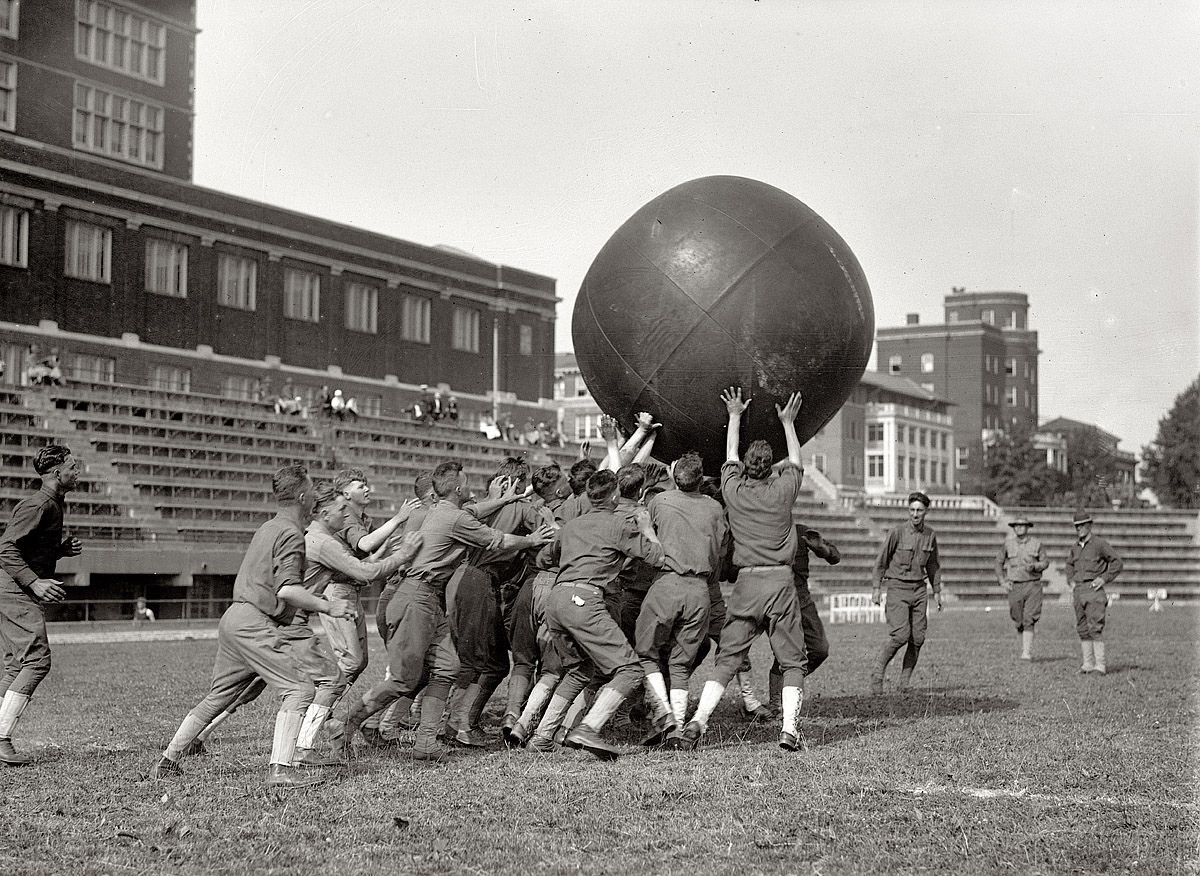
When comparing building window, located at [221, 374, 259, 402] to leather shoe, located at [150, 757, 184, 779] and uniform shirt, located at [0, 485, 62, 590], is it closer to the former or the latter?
uniform shirt, located at [0, 485, 62, 590]

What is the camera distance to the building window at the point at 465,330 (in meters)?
51.8

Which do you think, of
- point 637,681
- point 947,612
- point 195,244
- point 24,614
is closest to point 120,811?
point 24,614

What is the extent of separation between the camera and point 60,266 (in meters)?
38.2

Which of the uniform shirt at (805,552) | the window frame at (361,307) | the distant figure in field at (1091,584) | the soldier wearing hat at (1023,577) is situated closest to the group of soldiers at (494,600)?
the uniform shirt at (805,552)

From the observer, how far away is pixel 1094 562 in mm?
16328

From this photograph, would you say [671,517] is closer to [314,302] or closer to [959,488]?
[314,302]

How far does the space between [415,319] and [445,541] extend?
138 feet

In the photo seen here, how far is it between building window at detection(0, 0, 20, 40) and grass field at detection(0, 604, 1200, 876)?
1303 inches

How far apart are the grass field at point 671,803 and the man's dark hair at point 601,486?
5.57 feet

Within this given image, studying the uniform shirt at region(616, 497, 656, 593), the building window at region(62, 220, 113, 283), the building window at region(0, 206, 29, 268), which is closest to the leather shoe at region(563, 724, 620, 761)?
the uniform shirt at region(616, 497, 656, 593)

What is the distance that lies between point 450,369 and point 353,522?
139 ft

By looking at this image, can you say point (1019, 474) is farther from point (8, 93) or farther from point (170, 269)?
point (8, 93)

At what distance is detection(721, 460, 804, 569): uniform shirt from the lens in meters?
9.28

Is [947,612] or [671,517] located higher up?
[671,517]
